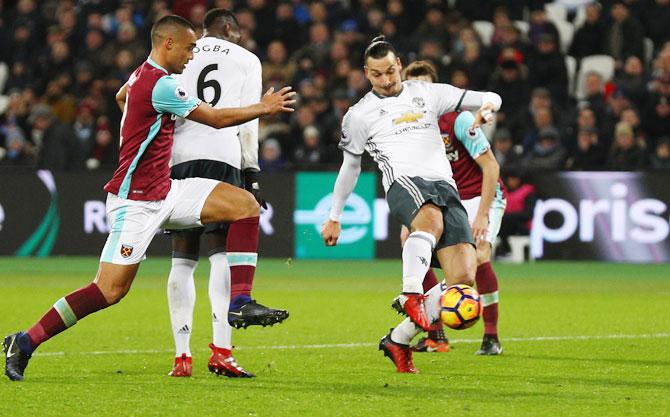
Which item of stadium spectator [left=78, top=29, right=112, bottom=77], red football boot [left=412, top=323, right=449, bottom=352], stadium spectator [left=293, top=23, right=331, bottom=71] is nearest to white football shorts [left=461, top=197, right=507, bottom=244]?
red football boot [left=412, top=323, right=449, bottom=352]

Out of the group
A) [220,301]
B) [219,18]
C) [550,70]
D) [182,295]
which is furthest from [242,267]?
[550,70]

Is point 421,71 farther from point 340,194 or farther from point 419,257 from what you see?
point 419,257

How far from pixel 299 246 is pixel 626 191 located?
4.32 metres

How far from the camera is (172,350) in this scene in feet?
30.8

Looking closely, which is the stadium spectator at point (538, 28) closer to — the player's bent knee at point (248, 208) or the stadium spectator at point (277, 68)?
the stadium spectator at point (277, 68)

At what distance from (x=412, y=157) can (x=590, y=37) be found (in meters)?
12.3

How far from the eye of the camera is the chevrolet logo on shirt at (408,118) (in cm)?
839

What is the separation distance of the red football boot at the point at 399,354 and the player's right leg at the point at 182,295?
120cm

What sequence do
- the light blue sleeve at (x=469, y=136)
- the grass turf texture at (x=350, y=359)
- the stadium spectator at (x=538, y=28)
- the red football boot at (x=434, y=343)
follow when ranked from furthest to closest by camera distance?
the stadium spectator at (x=538, y=28)
the red football boot at (x=434, y=343)
the light blue sleeve at (x=469, y=136)
the grass turf texture at (x=350, y=359)

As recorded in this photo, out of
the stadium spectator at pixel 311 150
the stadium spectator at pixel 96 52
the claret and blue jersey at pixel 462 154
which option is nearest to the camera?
the claret and blue jersey at pixel 462 154

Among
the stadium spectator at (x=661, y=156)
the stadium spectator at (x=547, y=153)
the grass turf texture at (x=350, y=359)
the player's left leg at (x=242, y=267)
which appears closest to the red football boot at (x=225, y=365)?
the grass turf texture at (x=350, y=359)

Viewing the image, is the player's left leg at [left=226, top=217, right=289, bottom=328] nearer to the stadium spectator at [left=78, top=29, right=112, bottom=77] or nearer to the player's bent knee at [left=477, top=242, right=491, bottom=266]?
the player's bent knee at [left=477, top=242, right=491, bottom=266]

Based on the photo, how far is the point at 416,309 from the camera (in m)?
7.73

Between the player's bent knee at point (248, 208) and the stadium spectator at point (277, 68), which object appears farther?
the stadium spectator at point (277, 68)
